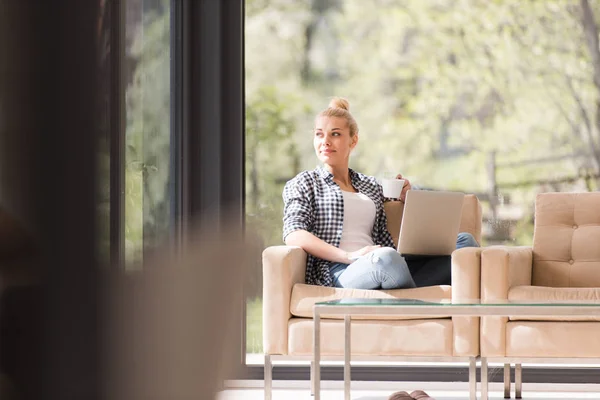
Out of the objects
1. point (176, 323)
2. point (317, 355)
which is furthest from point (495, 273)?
Answer: point (176, 323)

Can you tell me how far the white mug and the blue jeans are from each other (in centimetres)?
39

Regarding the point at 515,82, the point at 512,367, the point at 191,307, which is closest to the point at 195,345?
the point at 191,307

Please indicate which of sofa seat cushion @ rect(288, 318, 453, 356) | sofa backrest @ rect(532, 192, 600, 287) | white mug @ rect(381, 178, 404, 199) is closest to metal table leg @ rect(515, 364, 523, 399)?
sofa backrest @ rect(532, 192, 600, 287)

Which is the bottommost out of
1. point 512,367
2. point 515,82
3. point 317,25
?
point 512,367

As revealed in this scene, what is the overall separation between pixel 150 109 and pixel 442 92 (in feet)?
5.19

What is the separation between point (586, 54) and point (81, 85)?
15.6 feet

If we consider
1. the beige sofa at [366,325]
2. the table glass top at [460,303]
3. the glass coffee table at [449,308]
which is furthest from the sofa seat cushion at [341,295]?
the table glass top at [460,303]

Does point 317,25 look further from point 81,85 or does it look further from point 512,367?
point 81,85

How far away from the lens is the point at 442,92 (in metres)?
4.76

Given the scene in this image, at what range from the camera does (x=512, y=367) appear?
14.6 feet

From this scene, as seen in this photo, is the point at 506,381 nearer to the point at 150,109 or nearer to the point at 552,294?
the point at 552,294

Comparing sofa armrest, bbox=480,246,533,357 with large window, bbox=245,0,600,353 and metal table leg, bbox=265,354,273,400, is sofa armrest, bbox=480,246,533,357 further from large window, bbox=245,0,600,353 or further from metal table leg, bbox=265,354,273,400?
large window, bbox=245,0,600,353

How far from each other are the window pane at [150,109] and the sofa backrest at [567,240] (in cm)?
171

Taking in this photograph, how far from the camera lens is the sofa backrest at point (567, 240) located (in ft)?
13.4
